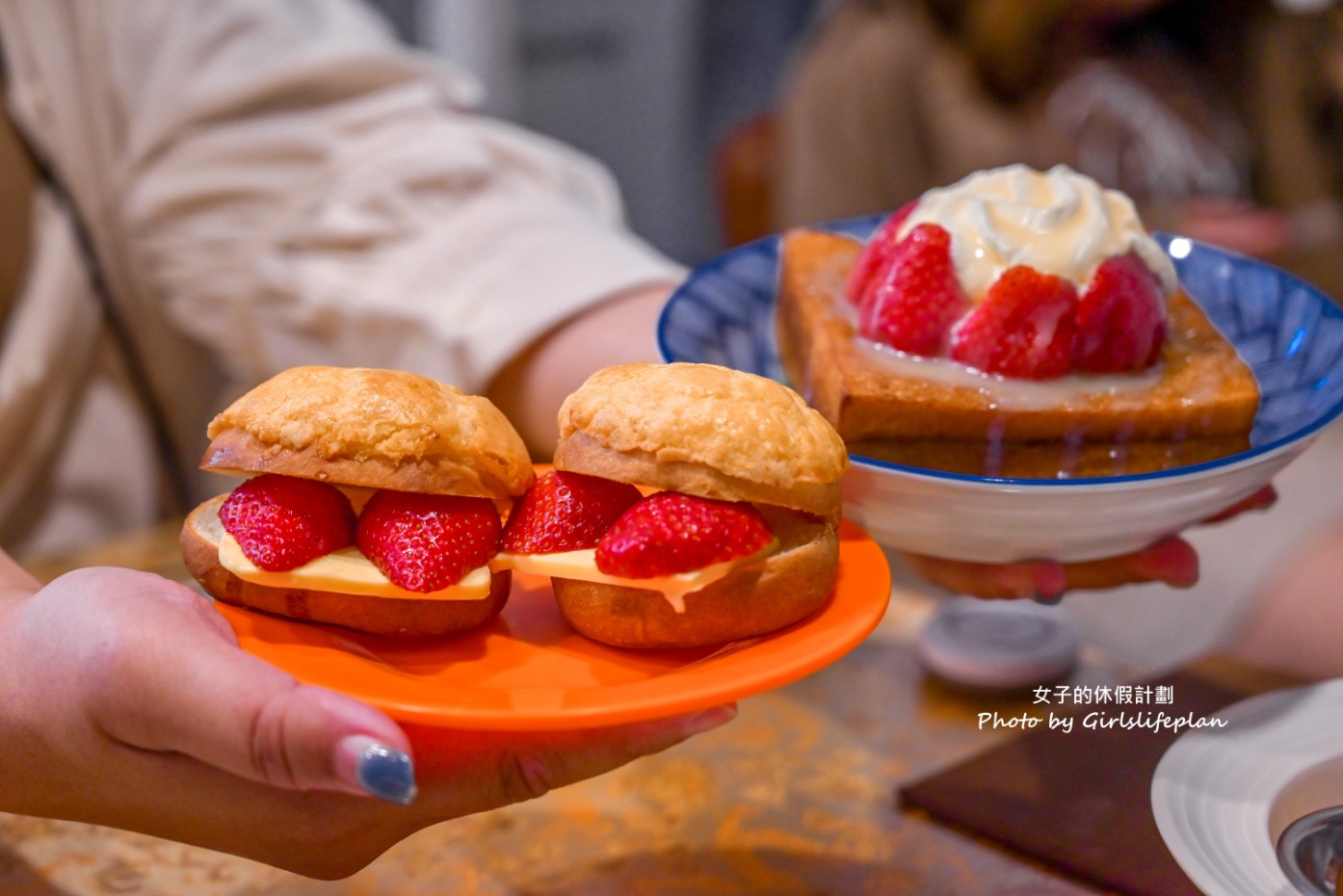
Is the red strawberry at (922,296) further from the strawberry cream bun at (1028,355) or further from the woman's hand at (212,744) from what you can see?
the woman's hand at (212,744)

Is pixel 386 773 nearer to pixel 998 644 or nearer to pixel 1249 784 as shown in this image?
pixel 1249 784

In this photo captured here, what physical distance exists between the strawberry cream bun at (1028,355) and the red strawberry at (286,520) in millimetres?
381

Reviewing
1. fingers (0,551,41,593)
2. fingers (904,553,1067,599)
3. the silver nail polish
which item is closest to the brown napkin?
fingers (904,553,1067,599)

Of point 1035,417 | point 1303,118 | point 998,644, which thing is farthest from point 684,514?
point 1303,118

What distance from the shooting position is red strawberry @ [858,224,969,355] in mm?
914

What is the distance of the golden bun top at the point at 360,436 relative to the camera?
27.0 inches

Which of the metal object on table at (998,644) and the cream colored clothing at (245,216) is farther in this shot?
the cream colored clothing at (245,216)

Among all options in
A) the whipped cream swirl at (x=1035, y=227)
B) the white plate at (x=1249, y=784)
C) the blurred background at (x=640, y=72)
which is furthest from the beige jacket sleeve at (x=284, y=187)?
the blurred background at (x=640, y=72)

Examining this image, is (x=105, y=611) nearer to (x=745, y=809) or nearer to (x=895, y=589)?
(x=745, y=809)

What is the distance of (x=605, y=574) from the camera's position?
686 mm

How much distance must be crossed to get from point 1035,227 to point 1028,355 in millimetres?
113

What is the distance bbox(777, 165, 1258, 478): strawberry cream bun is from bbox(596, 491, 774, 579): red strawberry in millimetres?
236

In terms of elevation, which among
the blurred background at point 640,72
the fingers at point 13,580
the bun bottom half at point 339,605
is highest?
the bun bottom half at point 339,605

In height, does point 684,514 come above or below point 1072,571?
above
